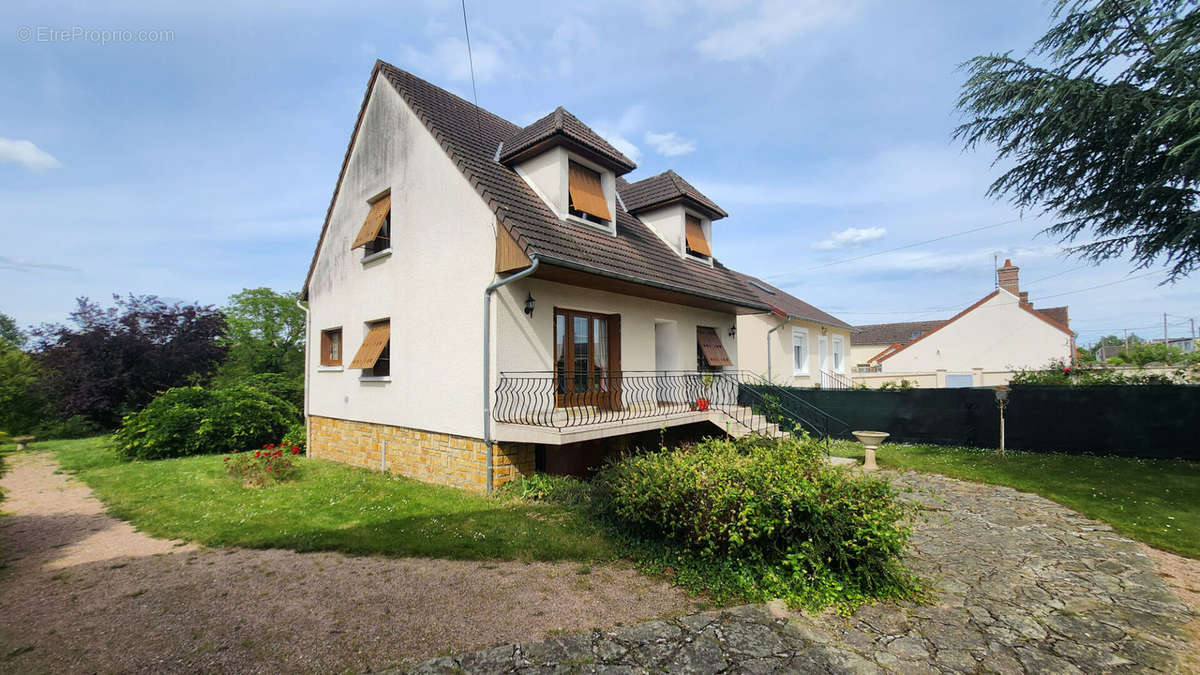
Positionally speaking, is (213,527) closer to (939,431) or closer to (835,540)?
(835,540)

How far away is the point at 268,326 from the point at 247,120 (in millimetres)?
24297

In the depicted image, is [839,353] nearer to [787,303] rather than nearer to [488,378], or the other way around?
[787,303]

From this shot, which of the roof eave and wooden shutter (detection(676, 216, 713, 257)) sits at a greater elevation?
the roof eave

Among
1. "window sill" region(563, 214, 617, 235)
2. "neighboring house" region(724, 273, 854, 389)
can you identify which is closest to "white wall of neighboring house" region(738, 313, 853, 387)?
"neighboring house" region(724, 273, 854, 389)

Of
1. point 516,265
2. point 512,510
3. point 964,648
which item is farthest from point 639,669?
point 516,265

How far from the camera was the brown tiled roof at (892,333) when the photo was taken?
3794cm

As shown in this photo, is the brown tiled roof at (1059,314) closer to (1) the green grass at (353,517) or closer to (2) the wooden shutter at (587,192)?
(2) the wooden shutter at (587,192)

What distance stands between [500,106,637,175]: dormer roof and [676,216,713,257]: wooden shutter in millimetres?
2981

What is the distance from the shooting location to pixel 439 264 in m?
8.26

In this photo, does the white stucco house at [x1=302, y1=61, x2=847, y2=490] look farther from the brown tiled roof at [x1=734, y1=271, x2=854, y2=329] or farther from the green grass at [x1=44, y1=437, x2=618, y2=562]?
the brown tiled roof at [x1=734, y1=271, x2=854, y2=329]

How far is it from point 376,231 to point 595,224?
4464 millimetres

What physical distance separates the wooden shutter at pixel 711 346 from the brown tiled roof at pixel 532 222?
1.21m

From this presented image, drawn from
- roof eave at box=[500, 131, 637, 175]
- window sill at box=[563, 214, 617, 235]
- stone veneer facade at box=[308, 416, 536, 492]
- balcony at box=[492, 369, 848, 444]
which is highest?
roof eave at box=[500, 131, 637, 175]

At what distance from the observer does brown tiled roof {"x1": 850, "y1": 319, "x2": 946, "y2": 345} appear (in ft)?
124
